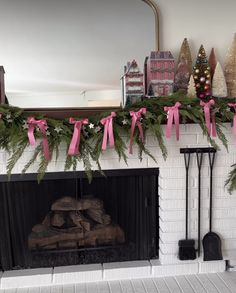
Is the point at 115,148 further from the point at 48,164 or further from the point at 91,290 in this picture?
the point at 91,290

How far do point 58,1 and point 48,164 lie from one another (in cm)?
93

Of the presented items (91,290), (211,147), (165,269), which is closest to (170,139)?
(211,147)

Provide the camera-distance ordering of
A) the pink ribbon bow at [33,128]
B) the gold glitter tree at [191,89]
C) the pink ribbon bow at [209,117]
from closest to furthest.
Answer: the pink ribbon bow at [33,128] → the pink ribbon bow at [209,117] → the gold glitter tree at [191,89]

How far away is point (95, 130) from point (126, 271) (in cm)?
87

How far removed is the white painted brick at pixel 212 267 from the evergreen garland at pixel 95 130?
74 centimetres

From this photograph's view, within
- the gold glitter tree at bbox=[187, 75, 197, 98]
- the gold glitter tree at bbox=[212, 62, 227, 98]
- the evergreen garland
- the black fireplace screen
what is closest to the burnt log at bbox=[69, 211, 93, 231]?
the black fireplace screen

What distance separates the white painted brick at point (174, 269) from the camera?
204cm

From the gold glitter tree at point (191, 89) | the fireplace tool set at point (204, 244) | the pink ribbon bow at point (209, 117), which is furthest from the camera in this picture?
the fireplace tool set at point (204, 244)

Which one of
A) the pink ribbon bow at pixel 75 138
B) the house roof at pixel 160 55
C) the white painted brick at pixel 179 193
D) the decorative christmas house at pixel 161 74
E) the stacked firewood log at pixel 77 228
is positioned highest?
the house roof at pixel 160 55

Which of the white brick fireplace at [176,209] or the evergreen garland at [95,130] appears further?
the white brick fireplace at [176,209]

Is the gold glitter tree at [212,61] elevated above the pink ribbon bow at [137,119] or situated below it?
above

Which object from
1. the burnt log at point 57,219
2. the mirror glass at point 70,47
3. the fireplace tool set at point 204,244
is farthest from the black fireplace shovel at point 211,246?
the mirror glass at point 70,47

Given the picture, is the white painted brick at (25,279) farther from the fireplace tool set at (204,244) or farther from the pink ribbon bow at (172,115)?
the pink ribbon bow at (172,115)

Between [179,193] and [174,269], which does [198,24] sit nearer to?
[179,193]
